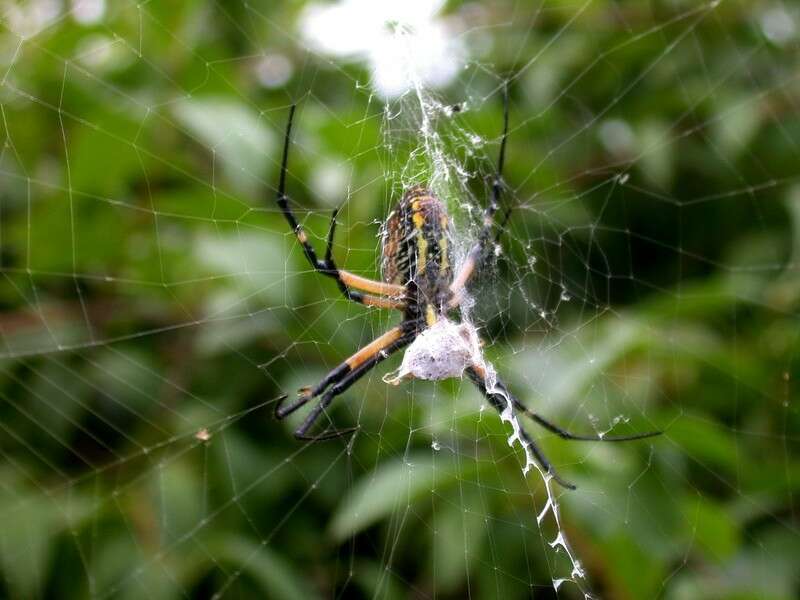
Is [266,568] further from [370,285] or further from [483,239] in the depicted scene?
[483,239]

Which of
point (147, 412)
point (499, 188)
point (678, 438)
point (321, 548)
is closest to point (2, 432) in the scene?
point (147, 412)

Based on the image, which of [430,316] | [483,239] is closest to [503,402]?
[430,316]

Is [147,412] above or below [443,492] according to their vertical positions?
above

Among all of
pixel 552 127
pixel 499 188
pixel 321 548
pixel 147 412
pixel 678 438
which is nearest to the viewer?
pixel 678 438

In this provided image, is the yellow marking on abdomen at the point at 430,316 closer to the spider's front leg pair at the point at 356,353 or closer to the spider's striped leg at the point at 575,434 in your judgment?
the spider's front leg pair at the point at 356,353

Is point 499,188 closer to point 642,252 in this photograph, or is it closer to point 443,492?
point 642,252

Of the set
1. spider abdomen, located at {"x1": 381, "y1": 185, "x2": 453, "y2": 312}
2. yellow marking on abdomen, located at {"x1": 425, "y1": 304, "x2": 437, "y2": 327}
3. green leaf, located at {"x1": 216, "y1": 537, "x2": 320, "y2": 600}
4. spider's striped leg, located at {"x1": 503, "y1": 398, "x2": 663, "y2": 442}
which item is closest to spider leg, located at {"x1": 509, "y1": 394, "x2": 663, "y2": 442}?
spider's striped leg, located at {"x1": 503, "y1": 398, "x2": 663, "y2": 442}

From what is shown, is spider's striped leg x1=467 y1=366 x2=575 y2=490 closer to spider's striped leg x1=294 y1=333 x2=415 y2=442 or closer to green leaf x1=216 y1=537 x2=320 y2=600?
spider's striped leg x1=294 y1=333 x2=415 y2=442
